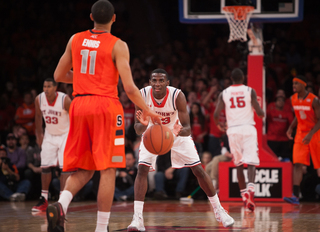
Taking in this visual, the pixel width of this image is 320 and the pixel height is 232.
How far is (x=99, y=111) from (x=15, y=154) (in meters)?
6.70

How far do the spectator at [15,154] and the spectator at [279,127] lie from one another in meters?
5.45

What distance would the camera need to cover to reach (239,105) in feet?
25.8

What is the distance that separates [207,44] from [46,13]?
555 centimetres

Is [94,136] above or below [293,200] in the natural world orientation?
above

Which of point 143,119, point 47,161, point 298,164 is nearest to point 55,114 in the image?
point 47,161

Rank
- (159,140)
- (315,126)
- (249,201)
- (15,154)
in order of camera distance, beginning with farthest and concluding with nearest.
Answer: (15,154) → (315,126) → (249,201) → (159,140)

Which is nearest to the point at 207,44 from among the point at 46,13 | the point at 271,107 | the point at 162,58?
the point at 162,58

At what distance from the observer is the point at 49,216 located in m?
3.81

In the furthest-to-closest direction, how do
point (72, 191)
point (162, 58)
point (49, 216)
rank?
point (162, 58) → point (72, 191) → point (49, 216)

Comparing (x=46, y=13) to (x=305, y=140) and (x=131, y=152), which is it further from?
(x=305, y=140)

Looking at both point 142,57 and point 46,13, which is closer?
point 142,57

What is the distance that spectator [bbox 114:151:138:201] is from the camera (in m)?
9.77

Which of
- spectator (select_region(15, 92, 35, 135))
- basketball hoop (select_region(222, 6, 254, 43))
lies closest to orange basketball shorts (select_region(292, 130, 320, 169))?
basketball hoop (select_region(222, 6, 254, 43))

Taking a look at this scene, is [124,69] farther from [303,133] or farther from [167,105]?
[303,133]
